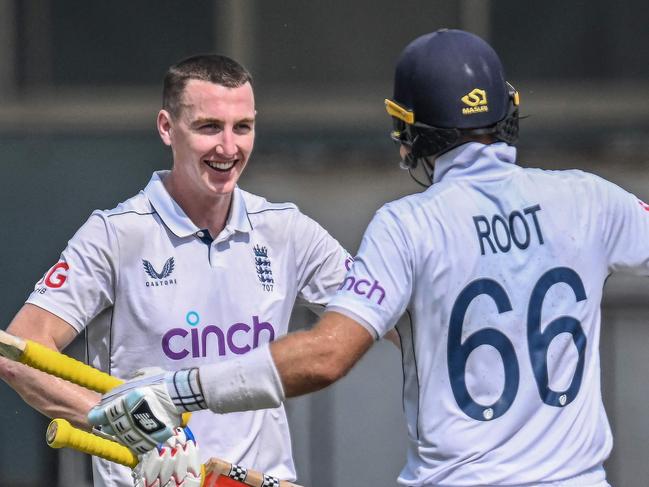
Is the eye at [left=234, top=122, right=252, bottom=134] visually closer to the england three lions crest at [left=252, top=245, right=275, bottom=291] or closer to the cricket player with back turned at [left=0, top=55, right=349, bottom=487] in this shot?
the cricket player with back turned at [left=0, top=55, right=349, bottom=487]

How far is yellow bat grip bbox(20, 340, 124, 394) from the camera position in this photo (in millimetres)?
4336

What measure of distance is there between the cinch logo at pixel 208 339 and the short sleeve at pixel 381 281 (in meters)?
1.13

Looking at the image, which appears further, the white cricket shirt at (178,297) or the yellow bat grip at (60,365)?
the white cricket shirt at (178,297)

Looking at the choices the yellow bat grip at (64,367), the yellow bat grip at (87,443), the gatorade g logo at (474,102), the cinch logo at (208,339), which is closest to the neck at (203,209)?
the cinch logo at (208,339)

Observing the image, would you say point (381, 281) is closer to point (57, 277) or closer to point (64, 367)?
point (64, 367)

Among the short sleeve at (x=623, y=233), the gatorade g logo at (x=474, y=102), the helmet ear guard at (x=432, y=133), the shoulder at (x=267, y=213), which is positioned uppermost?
the gatorade g logo at (x=474, y=102)

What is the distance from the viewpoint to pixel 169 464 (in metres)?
4.30

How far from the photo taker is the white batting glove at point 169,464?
4.29 meters

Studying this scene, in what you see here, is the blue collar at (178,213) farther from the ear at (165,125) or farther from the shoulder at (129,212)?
the ear at (165,125)

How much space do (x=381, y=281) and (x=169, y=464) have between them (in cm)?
76

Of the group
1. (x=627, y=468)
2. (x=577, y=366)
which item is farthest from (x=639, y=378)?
(x=577, y=366)

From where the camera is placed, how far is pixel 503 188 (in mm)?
4262

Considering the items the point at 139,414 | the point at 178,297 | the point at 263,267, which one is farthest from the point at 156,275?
Result: the point at 139,414

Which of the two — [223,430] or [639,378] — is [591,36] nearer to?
[639,378]
